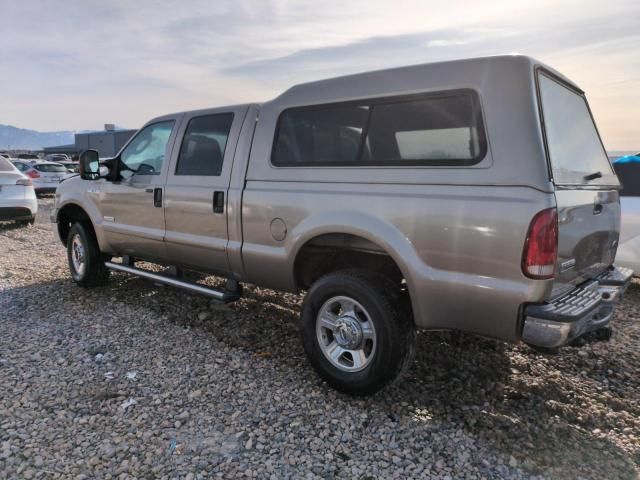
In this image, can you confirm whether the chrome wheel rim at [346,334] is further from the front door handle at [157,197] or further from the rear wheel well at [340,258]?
the front door handle at [157,197]

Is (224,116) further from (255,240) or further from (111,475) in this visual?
(111,475)

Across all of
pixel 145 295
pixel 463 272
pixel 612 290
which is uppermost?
pixel 463 272

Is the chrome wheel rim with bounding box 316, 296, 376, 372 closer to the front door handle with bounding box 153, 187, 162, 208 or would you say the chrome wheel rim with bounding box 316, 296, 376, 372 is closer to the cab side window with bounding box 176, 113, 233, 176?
the cab side window with bounding box 176, 113, 233, 176

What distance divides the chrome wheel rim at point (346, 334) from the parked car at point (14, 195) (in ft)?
29.2

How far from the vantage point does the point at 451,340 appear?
4.22 metres

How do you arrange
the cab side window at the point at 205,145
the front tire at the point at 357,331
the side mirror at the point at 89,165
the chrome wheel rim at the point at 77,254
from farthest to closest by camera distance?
the chrome wheel rim at the point at 77,254, the side mirror at the point at 89,165, the cab side window at the point at 205,145, the front tire at the point at 357,331

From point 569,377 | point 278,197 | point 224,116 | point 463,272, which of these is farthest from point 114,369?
point 569,377

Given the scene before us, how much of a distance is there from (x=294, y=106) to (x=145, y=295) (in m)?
3.11

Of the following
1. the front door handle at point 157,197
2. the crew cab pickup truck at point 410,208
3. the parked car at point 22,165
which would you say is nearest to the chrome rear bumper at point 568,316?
the crew cab pickup truck at point 410,208

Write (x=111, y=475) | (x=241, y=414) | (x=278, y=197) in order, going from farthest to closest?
(x=278, y=197) < (x=241, y=414) < (x=111, y=475)

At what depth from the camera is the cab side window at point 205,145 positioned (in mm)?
4148

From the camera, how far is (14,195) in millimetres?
9680

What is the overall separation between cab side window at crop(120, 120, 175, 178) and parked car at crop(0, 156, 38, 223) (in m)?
5.97

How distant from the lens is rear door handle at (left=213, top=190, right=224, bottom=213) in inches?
157
